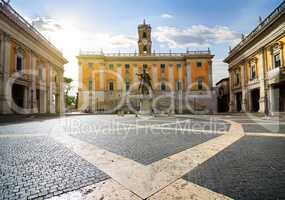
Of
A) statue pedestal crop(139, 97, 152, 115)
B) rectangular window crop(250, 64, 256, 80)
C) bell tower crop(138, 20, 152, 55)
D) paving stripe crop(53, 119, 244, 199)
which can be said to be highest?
bell tower crop(138, 20, 152, 55)

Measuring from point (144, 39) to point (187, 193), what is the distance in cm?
4787

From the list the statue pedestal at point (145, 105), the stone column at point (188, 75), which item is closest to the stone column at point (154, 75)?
the stone column at point (188, 75)

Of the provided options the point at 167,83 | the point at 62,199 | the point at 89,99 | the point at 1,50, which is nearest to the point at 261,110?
Answer: the point at 167,83

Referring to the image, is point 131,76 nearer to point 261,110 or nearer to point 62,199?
point 261,110

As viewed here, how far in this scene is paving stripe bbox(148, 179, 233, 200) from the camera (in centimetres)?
222

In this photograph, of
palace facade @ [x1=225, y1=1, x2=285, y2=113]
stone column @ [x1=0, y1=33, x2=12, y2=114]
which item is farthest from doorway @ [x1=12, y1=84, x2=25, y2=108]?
palace facade @ [x1=225, y1=1, x2=285, y2=113]

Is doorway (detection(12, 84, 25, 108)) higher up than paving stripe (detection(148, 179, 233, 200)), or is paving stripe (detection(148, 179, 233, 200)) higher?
doorway (detection(12, 84, 25, 108))

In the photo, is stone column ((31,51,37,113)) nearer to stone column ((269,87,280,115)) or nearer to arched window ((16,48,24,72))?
arched window ((16,48,24,72))

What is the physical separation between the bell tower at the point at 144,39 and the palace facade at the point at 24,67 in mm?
21691

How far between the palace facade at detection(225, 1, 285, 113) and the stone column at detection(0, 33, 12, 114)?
28.0 metres

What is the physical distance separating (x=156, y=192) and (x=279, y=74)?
76.2 feet

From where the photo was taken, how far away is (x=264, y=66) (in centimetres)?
2319

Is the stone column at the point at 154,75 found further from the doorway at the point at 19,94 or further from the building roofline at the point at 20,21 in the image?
the doorway at the point at 19,94

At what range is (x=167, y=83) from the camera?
4462 centimetres
